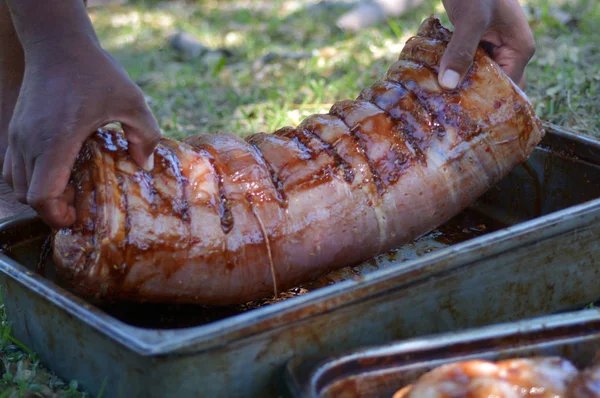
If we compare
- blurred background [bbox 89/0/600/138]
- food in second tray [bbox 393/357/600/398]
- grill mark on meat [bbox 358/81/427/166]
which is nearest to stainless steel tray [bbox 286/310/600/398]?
food in second tray [bbox 393/357/600/398]

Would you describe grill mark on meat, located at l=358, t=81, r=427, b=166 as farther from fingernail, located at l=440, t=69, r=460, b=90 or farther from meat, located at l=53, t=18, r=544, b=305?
fingernail, located at l=440, t=69, r=460, b=90

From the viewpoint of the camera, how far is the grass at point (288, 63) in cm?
540

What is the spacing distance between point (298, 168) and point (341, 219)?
0.26 m

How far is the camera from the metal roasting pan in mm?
2125

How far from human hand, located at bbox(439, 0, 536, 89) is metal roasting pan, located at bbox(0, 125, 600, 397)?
1.90 ft

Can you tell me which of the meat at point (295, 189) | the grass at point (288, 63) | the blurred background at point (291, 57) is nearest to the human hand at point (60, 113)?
the meat at point (295, 189)

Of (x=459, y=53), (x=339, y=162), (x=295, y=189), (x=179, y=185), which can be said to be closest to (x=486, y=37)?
(x=459, y=53)

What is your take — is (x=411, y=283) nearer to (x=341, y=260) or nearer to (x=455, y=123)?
(x=341, y=260)

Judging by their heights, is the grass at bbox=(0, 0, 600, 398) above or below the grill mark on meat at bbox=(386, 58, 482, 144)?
below

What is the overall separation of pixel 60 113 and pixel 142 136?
0.29 m

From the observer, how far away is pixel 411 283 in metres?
2.43

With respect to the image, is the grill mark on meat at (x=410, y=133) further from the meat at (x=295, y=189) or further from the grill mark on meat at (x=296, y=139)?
the grill mark on meat at (x=296, y=139)

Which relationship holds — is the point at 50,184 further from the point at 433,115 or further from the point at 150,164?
the point at 433,115

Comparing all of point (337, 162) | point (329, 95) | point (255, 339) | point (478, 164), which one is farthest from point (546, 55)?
point (255, 339)
